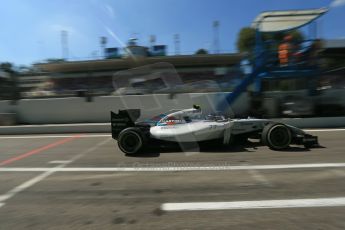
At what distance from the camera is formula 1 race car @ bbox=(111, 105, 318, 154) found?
→ 9000mm

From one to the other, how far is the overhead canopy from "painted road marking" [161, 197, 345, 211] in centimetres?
1627

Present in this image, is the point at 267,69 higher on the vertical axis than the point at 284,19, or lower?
lower

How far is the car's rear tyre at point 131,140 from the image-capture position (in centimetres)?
912

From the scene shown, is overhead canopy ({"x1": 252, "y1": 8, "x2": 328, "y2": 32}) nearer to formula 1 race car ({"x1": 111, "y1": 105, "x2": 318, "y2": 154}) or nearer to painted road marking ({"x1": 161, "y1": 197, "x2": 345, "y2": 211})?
formula 1 race car ({"x1": 111, "y1": 105, "x2": 318, "y2": 154})

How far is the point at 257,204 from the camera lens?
5141 mm

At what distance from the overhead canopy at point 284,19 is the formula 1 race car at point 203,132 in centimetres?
1220

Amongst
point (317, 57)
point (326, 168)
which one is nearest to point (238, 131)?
point (326, 168)

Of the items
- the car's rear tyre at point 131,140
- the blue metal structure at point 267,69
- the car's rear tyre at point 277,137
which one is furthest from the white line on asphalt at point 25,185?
the blue metal structure at point 267,69

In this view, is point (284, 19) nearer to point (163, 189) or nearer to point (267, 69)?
point (267, 69)

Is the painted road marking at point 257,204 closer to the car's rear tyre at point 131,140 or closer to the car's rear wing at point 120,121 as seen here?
the car's rear tyre at point 131,140

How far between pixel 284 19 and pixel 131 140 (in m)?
14.9

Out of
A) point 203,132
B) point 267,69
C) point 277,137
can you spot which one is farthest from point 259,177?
point 267,69

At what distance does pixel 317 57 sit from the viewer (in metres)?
18.1

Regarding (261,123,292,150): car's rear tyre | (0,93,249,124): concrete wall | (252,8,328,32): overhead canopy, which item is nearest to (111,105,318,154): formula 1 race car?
(261,123,292,150): car's rear tyre
